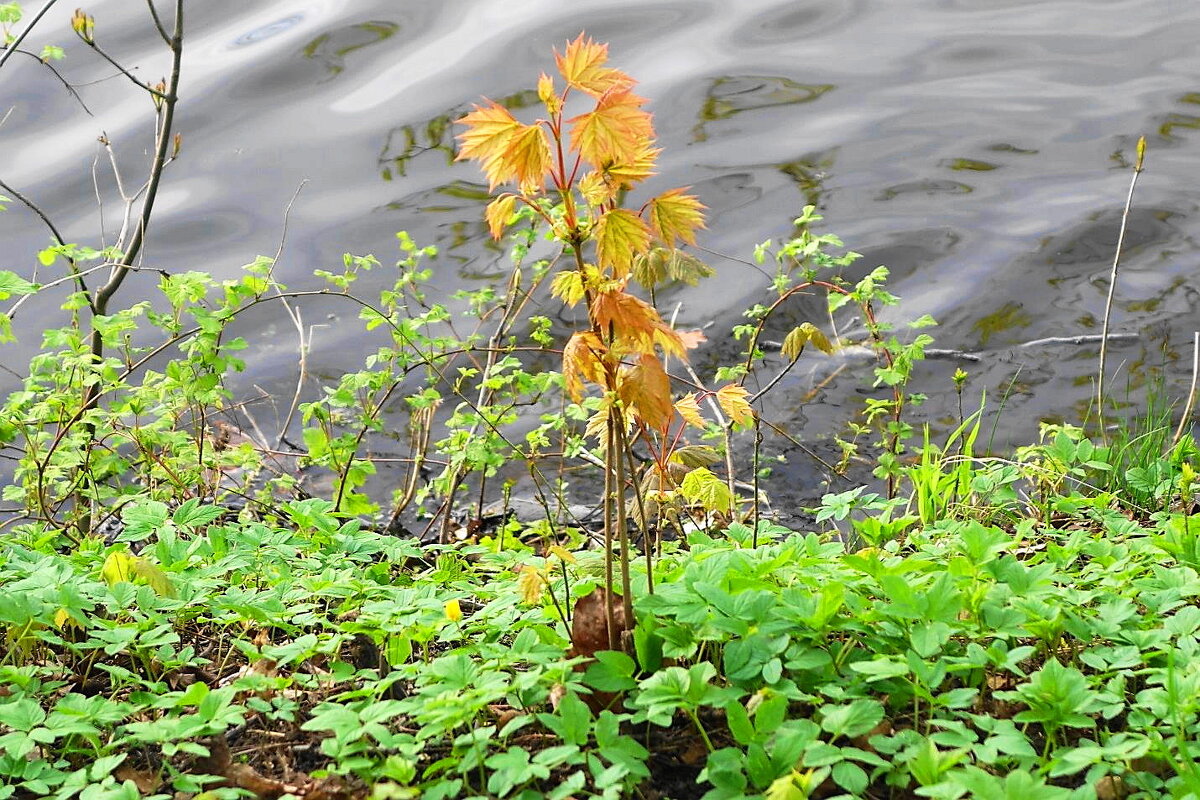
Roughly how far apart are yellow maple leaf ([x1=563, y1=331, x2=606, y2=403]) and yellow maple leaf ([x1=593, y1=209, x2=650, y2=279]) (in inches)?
5.5

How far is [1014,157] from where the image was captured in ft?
22.1

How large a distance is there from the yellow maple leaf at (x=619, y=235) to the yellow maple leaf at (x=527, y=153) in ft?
0.45

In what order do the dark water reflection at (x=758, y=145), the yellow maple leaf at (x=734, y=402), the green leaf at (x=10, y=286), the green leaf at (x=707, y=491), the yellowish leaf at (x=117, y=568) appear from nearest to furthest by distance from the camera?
the yellow maple leaf at (x=734, y=402), the yellowish leaf at (x=117, y=568), the green leaf at (x=10, y=286), the green leaf at (x=707, y=491), the dark water reflection at (x=758, y=145)

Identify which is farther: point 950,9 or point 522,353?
point 950,9

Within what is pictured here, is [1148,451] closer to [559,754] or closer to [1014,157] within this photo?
[559,754]

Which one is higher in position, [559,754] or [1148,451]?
[559,754]

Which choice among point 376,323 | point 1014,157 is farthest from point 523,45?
point 376,323

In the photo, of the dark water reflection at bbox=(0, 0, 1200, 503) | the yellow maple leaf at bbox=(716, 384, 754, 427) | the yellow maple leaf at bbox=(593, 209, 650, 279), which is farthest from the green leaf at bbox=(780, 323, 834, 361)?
the dark water reflection at bbox=(0, 0, 1200, 503)

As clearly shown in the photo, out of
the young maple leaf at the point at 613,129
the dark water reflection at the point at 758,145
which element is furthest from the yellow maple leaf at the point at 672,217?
the dark water reflection at the point at 758,145

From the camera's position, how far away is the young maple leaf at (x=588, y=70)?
189 cm

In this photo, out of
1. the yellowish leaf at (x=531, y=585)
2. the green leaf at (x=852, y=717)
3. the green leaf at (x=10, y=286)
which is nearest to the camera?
the green leaf at (x=852, y=717)

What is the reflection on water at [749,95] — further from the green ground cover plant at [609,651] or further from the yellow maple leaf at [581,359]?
the yellow maple leaf at [581,359]

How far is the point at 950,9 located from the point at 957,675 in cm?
711

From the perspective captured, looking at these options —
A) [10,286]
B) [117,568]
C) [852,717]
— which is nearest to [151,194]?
[10,286]
